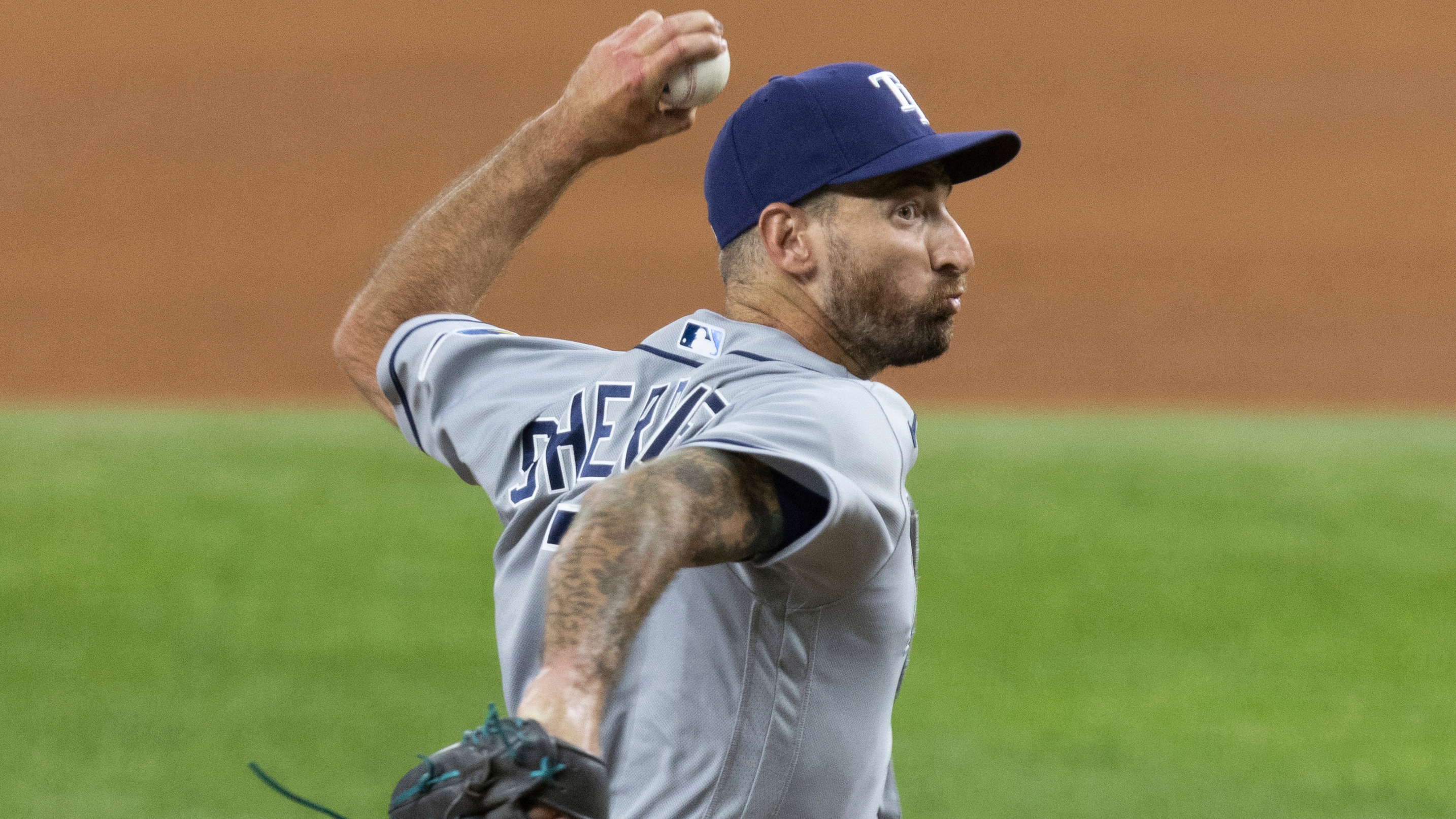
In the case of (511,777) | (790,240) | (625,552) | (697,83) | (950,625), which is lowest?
(950,625)

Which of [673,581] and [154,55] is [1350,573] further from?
[154,55]

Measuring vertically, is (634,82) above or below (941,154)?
above

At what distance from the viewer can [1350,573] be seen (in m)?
8.20

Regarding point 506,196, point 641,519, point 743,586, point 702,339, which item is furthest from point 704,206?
point 641,519

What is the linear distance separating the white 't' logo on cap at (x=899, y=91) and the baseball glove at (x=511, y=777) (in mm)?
1127

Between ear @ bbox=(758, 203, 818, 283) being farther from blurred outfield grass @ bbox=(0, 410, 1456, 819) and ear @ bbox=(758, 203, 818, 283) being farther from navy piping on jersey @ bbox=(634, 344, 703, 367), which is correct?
blurred outfield grass @ bbox=(0, 410, 1456, 819)

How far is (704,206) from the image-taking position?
55.6ft

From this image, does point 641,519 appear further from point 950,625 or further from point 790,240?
point 950,625

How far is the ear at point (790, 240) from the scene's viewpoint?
213 centimetres

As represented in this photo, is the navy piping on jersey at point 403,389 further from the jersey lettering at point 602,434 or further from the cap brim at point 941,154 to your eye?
the cap brim at point 941,154

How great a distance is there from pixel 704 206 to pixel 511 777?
1579 cm

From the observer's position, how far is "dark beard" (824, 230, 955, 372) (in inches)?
82.7

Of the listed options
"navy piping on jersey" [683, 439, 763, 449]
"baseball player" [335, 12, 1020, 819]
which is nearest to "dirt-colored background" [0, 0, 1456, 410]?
"baseball player" [335, 12, 1020, 819]

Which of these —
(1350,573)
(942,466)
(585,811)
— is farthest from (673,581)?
(942,466)
